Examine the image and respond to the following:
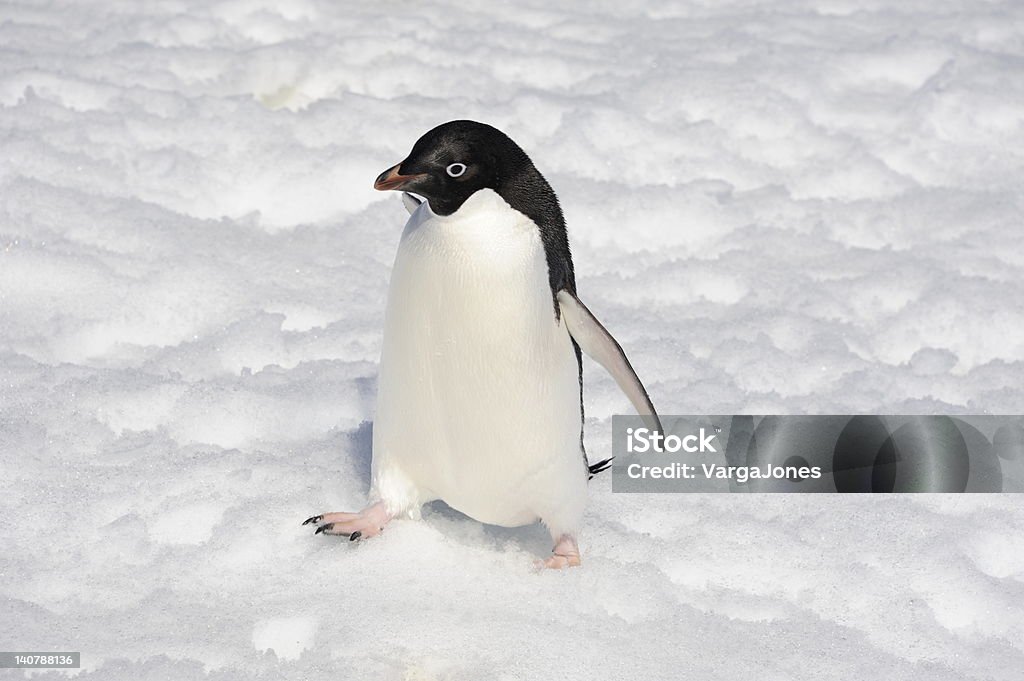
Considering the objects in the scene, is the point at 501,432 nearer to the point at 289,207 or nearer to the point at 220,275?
the point at 220,275

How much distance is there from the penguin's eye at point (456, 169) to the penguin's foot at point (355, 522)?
77cm

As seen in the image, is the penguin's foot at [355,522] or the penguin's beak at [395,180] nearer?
the penguin's beak at [395,180]

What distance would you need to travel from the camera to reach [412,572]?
8.48ft

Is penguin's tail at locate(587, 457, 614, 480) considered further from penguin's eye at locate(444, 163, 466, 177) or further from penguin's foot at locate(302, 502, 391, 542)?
penguin's eye at locate(444, 163, 466, 177)

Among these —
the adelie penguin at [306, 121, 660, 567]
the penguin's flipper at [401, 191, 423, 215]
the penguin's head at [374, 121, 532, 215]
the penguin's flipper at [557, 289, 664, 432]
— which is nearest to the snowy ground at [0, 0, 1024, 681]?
the adelie penguin at [306, 121, 660, 567]

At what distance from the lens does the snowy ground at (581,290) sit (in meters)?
2.53

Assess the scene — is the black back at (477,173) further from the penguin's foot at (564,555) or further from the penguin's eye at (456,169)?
the penguin's foot at (564,555)

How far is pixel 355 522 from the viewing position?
8.70ft

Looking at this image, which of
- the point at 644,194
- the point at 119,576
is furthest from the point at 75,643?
the point at 644,194

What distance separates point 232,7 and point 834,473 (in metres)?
3.45

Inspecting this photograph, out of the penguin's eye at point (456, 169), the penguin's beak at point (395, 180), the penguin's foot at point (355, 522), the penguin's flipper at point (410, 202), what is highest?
the penguin's eye at point (456, 169)

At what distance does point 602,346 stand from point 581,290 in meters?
1.43

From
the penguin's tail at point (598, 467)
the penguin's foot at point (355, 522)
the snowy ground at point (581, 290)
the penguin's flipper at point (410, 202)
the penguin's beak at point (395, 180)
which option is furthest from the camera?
the penguin's tail at point (598, 467)

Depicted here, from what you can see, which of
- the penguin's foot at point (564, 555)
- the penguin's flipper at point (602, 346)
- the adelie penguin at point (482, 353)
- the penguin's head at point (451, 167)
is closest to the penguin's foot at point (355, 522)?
the adelie penguin at point (482, 353)
